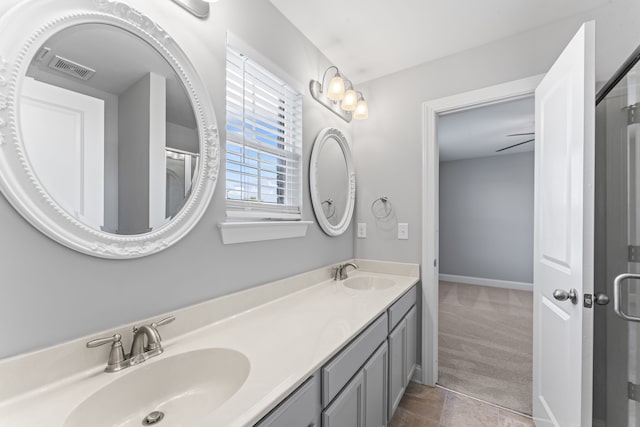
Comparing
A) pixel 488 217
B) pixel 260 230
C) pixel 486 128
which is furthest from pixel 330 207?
pixel 488 217

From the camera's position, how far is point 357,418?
1169mm

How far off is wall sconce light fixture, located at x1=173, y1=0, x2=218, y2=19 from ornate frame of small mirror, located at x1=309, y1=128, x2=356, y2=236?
3.01 ft

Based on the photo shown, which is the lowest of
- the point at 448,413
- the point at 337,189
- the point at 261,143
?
the point at 448,413

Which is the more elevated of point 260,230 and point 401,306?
point 260,230

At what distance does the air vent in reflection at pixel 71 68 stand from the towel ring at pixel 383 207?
1.86m

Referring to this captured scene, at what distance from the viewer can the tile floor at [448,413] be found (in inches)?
64.1

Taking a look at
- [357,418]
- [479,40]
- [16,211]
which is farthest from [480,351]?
[16,211]

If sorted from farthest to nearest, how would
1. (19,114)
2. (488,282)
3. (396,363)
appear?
(488,282)
(396,363)
(19,114)

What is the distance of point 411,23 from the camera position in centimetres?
167

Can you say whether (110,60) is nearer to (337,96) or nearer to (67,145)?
(67,145)

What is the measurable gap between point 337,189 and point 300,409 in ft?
5.01

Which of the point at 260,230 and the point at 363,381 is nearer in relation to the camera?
the point at 363,381

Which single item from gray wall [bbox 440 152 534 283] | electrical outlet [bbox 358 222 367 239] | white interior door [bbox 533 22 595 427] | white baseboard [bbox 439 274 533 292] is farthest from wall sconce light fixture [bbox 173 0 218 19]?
white baseboard [bbox 439 274 533 292]

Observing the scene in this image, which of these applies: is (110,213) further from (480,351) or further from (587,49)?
(480,351)
